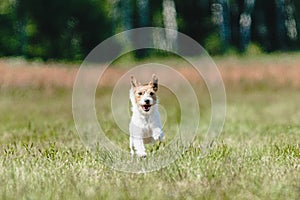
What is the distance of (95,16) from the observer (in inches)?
1812

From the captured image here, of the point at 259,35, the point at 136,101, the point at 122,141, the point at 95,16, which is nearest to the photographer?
the point at 136,101

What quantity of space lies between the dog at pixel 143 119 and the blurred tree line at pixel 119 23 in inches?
1414

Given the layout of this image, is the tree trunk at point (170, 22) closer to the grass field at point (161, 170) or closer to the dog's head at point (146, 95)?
the grass field at point (161, 170)

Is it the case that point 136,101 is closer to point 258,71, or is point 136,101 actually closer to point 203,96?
point 203,96

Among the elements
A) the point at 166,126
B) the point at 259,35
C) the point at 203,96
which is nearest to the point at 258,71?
the point at 203,96

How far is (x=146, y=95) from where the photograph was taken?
6.94 meters

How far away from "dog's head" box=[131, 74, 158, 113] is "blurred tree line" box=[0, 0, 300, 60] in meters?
36.0

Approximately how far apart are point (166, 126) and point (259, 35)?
40749mm

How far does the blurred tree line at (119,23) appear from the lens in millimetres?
44094

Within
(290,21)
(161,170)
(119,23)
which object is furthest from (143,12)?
(161,170)

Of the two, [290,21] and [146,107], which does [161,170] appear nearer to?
[146,107]

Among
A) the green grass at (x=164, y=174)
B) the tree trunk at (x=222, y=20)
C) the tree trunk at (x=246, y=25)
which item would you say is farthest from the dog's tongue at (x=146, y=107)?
the tree trunk at (x=246, y=25)

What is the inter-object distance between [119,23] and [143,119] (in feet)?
131

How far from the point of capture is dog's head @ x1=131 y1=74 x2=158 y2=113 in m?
6.95
